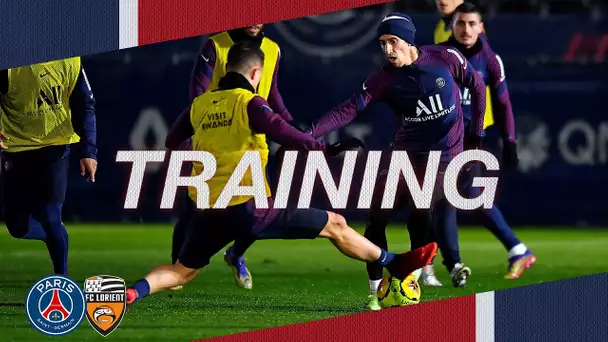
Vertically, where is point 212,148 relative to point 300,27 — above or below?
below

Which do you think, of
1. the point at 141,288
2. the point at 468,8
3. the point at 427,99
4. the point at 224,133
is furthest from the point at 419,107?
the point at 141,288

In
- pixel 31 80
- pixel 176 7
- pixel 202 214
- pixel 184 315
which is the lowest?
pixel 184 315

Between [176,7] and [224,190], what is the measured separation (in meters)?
0.95

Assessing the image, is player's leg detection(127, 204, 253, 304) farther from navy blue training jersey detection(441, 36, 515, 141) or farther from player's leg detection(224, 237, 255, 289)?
navy blue training jersey detection(441, 36, 515, 141)

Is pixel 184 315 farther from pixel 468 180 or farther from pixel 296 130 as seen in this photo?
pixel 468 180

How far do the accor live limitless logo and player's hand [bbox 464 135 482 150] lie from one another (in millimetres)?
17

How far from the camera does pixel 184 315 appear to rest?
531 cm

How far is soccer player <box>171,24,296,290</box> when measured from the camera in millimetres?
5203

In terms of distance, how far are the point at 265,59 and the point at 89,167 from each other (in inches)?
29.6

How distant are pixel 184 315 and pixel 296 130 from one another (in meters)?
0.80

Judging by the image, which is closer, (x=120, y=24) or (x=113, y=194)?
(x=113, y=194)

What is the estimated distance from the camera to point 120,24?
584cm

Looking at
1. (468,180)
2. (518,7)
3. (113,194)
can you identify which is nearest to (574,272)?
(468,180)

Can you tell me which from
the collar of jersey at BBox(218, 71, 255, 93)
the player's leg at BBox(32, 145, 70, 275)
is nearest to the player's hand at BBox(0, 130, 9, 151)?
the player's leg at BBox(32, 145, 70, 275)
